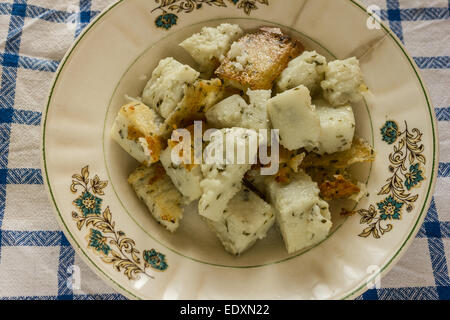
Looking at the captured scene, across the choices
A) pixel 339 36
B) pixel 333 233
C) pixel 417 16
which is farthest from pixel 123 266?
pixel 417 16

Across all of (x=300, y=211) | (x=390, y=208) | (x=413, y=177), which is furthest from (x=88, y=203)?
(x=413, y=177)

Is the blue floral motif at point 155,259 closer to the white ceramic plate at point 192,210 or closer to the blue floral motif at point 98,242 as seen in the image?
the white ceramic plate at point 192,210

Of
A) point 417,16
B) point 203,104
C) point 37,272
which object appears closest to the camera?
point 203,104

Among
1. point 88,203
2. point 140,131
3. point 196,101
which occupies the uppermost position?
point 196,101

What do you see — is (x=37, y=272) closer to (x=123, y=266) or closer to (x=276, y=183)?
(x=123, y=266)

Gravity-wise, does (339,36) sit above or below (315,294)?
above

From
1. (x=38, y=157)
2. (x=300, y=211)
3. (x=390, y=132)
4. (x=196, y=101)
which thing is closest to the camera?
(x=300, y=211)

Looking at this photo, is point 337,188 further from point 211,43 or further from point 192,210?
point 211,43
